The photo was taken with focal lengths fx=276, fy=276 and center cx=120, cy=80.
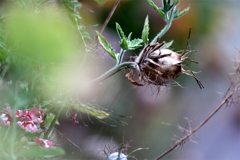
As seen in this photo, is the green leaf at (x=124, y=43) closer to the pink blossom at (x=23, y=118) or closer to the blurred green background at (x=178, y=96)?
the pink blossom at (x=23, y=118)

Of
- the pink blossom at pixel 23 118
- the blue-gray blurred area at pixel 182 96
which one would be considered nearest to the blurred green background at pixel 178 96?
the blue-gray blurred area at pixel 182 96

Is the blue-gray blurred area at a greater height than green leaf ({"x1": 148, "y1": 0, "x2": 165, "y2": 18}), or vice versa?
green leaf ({"x1": 148, "y1": 0, "x2": 165, "y2": 18})

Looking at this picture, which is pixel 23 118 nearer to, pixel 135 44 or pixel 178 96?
pixel 135 44

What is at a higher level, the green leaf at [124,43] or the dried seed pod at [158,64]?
the green leaf at [124,43]

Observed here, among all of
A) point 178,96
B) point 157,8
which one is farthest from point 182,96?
point 157,8

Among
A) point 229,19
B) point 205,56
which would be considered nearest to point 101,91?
point 205,56

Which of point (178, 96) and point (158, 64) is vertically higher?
point (158, 64)

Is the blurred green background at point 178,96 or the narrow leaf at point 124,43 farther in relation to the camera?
the blurred green background at point 178,96

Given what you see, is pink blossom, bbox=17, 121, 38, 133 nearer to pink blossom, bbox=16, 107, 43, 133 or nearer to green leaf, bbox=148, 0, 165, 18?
pink blossom, bbox=16, 107, 43, 133

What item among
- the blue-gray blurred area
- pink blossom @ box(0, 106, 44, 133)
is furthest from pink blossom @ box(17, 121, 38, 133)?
the blue-gray blurred area
